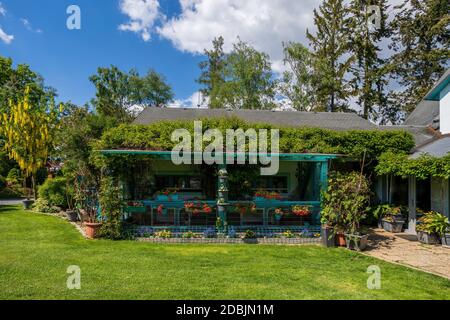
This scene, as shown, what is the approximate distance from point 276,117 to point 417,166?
30.3ft

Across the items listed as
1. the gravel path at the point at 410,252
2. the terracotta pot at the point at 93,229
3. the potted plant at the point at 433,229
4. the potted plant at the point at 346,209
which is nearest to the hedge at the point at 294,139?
the potted plant at the point at 346,209

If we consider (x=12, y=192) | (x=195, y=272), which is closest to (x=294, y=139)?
(x=195, y=272)

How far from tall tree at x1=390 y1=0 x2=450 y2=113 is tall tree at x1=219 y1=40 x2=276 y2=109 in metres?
12.8

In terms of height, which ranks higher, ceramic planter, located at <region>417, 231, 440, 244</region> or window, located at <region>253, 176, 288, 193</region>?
window, located at <region>253, 176, 288, 193</region>

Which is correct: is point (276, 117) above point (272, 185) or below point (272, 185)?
above

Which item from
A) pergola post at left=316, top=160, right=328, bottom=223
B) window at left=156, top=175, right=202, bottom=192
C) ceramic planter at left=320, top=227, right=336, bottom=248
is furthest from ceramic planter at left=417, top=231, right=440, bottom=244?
window at left=156, top=175, right=202, bottom=192

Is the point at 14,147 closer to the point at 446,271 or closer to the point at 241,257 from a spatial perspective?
the point at 241,257

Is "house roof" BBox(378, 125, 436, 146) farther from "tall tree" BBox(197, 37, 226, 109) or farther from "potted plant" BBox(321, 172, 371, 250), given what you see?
"tall tree" BBox(197, 37, 226, 109)

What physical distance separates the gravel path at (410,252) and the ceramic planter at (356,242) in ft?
0.75

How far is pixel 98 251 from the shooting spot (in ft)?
28.5

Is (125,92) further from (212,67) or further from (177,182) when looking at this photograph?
(177,182)

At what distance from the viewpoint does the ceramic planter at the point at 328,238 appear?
388 inches

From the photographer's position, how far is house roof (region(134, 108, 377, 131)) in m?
17.4

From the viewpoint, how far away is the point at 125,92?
39.0 metres
